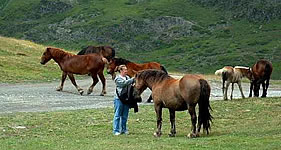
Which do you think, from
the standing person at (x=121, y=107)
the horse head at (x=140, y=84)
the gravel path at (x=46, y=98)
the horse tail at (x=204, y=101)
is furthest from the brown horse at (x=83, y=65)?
the horse tail at (x=204, y=101)

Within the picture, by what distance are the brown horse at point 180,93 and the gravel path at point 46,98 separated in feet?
22.5

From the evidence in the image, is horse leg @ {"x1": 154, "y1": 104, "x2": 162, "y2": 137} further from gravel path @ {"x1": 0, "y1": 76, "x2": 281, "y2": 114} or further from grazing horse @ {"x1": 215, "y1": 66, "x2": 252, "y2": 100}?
grazing horse @ {"x1": 215, "y1": 66, "x2": 252, "y2": 100}

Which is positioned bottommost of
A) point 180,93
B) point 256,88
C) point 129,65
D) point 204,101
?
point 256,88

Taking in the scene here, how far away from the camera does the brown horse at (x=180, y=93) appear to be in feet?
46.8

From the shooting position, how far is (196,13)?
494 ft

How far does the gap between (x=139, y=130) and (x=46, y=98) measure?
9.65m

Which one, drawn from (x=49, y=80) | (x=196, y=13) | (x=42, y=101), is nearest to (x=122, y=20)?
(x=196, y=13)

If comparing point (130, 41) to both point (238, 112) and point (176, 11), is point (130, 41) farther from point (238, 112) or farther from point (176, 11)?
point (238, 112)

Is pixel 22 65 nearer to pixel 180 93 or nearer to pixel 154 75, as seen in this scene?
pixel 154 75

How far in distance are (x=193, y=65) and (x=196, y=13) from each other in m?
44.9

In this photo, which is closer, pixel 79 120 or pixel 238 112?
pixel 79 120

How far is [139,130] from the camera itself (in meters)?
16.7

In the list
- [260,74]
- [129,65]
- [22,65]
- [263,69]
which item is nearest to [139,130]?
[129,65]

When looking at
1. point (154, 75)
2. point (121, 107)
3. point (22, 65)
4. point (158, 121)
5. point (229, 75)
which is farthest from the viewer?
point (22, 65)
